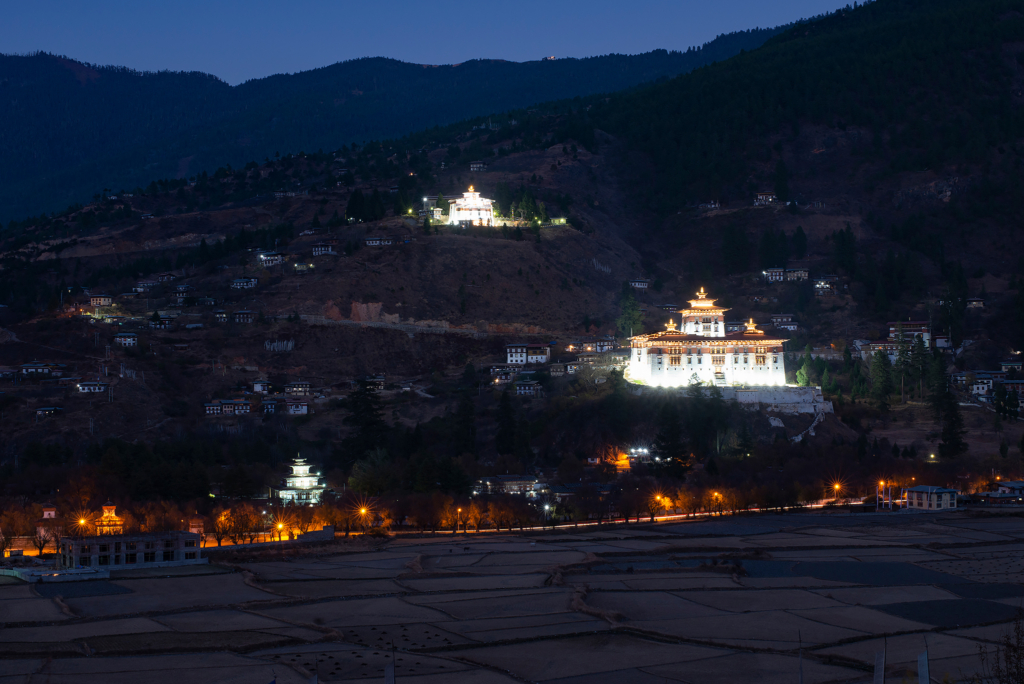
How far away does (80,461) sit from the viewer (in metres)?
96.6

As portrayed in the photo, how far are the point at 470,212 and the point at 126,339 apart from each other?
54.3 meters

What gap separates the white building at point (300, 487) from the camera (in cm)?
8856

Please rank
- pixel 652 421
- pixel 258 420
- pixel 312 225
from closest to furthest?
1. pixel 652 421
2. pixel 258 420
3. pixel 312 225

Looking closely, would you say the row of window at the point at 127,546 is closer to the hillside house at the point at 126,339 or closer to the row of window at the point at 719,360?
the row of window at the point at 719,360

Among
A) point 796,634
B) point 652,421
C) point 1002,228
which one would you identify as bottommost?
point 796,634

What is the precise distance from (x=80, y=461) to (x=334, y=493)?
22477 millimetres

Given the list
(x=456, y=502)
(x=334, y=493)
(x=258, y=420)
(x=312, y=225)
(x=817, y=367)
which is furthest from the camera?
(x=312, y=225)

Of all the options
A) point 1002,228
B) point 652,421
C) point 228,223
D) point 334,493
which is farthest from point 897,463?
point 228,223

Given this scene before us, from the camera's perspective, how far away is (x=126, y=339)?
4941 inches

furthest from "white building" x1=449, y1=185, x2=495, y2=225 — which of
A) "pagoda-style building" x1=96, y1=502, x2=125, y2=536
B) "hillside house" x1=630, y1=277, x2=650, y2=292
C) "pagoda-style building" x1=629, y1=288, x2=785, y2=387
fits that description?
Result: "pagoda-style building" x1=96, y1=502, x2=125, y2=536

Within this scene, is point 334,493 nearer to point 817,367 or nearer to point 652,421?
point 652,421

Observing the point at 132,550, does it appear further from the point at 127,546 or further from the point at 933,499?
the point at 933,499

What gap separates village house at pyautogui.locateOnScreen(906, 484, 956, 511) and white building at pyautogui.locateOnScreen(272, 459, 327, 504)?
153 feet

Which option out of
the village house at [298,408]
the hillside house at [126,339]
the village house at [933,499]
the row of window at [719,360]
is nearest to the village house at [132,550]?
the village house at [298,408]
